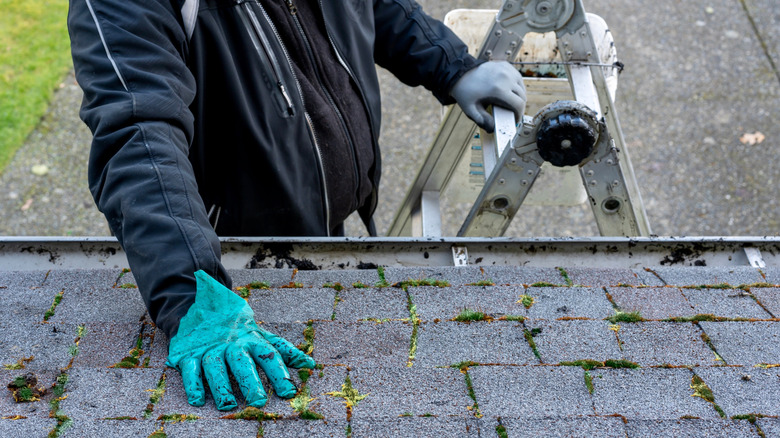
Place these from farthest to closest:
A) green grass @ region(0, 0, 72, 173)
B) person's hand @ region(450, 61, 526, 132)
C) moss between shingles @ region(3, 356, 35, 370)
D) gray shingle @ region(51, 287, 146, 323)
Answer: green grass @ region(0, 0, 72, 173), person's hand @ region(450, 61, 526, 132), gray shingle @ region(51, 287, 146, 323), moss between shingles @ region(3, 356, 35, 370)

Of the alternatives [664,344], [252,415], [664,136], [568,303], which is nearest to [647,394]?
[664,344]

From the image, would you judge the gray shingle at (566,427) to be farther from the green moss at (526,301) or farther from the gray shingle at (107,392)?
the gray shingle at (107,392)

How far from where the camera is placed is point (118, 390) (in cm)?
156

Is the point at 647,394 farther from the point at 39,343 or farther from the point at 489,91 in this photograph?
the point at 39,343

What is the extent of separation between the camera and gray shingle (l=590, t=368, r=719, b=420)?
1.54 meters

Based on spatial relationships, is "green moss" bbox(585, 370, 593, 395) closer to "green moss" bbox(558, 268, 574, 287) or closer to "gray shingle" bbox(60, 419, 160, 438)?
"green moss" bbox(558, 268, 574, 287)

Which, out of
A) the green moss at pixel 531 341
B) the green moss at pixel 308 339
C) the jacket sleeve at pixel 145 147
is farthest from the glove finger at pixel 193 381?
the green moss at pixel 531 341

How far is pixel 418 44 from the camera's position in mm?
2746

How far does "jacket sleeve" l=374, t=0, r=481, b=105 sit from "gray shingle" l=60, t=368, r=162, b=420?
5.35 ft

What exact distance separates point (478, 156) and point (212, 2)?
1.48 m

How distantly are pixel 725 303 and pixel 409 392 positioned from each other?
1.00m

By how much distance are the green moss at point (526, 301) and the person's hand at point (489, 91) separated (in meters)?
0.84

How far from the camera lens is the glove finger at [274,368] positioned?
1553 mm

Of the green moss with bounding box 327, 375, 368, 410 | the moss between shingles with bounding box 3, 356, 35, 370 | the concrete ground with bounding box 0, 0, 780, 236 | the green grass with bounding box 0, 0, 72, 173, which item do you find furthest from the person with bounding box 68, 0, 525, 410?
the green grass with bounding box 0, 0, 72, 173
